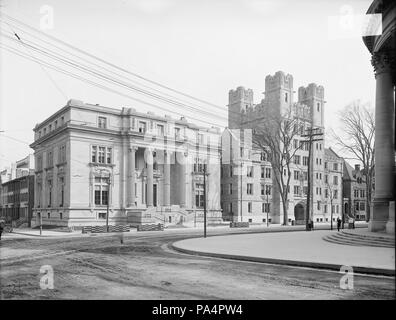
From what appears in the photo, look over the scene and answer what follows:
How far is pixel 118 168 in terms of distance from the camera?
55.6 m

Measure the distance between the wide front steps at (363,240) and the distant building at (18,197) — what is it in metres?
52.2

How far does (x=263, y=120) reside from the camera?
52938mm

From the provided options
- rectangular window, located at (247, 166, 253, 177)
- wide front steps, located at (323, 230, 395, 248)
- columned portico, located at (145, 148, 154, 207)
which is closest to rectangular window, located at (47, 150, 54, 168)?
columned portico, located at (145, 148, 154, 207)

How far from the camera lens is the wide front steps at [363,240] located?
19156 mm

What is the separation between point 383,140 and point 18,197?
7102 cm

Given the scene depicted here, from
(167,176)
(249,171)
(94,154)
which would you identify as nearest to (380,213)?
(167,176)

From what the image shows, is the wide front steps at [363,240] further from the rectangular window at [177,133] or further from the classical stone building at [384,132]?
the rectangular window at [177,133]

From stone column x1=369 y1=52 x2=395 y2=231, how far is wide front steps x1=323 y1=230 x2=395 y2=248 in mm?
2427

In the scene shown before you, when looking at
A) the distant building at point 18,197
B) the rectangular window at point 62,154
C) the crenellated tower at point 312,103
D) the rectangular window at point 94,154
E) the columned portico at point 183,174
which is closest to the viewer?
the crenellated tower at point 312,103

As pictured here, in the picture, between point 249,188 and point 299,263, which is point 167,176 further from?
point 299,263

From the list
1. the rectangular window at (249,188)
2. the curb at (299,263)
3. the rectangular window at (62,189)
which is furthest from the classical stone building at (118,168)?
the curb at (299,263)
